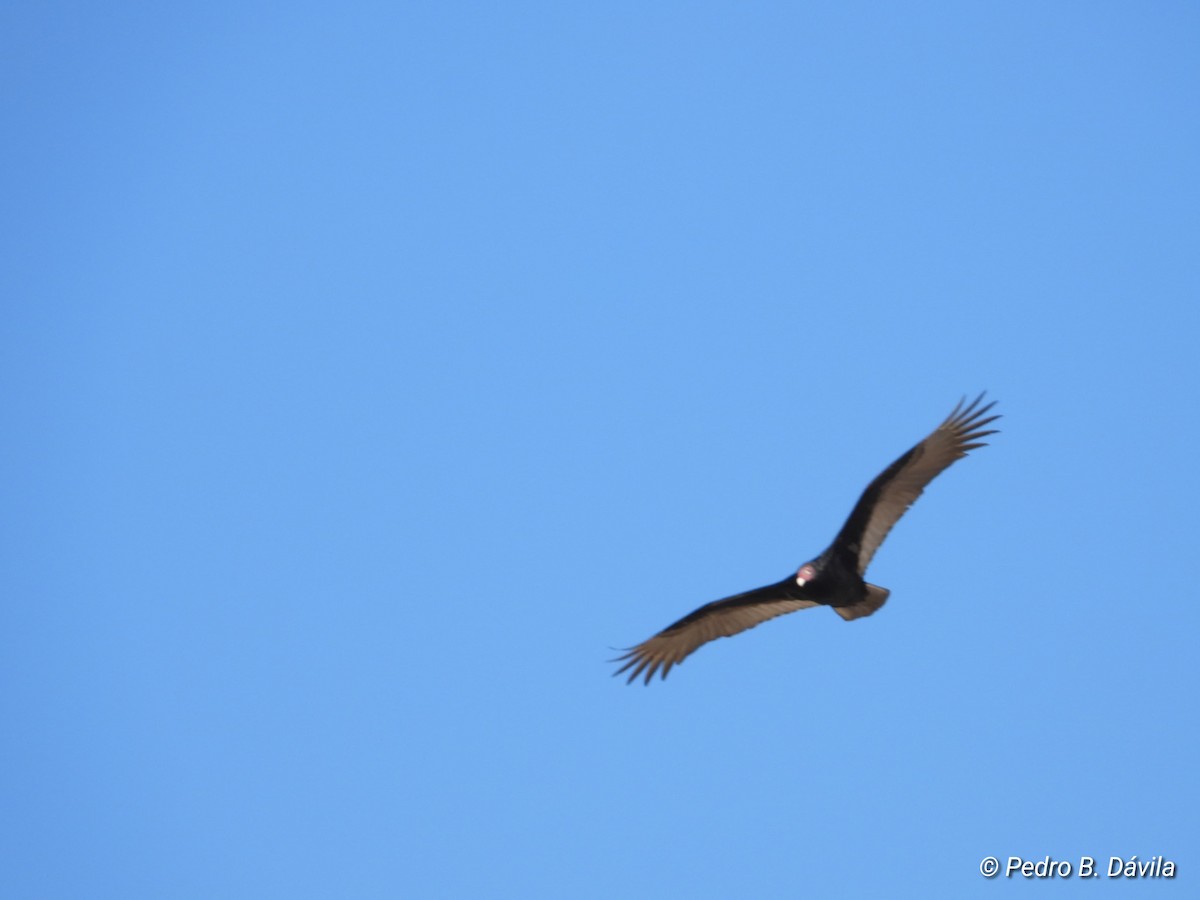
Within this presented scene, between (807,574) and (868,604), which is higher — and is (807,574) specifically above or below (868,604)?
above

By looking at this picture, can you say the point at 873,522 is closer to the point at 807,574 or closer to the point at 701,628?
the point at 807,574

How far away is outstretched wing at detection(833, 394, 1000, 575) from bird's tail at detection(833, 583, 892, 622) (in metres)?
0.53

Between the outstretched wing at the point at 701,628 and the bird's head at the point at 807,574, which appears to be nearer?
the bird's head at the point at 807,574

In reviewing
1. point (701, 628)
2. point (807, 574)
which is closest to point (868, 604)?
point (807, 574)

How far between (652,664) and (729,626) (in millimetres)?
1160

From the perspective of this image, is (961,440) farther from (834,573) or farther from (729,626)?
(729,626)

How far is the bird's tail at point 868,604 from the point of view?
14508 millimetres

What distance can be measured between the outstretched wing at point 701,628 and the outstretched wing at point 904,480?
5.16 ft

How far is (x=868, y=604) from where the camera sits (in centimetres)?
1458

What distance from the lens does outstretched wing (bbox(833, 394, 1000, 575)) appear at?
46.6ft

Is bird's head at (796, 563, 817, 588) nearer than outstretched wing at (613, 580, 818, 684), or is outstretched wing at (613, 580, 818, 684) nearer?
bird's head at (796, 563, 817, 588)

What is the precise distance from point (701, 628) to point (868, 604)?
2.38 metres

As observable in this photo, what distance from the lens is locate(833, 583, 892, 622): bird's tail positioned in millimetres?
14508

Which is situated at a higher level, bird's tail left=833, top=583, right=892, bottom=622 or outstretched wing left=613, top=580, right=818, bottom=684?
outstretched wing left=613, top=580, right=818, bottom=684
